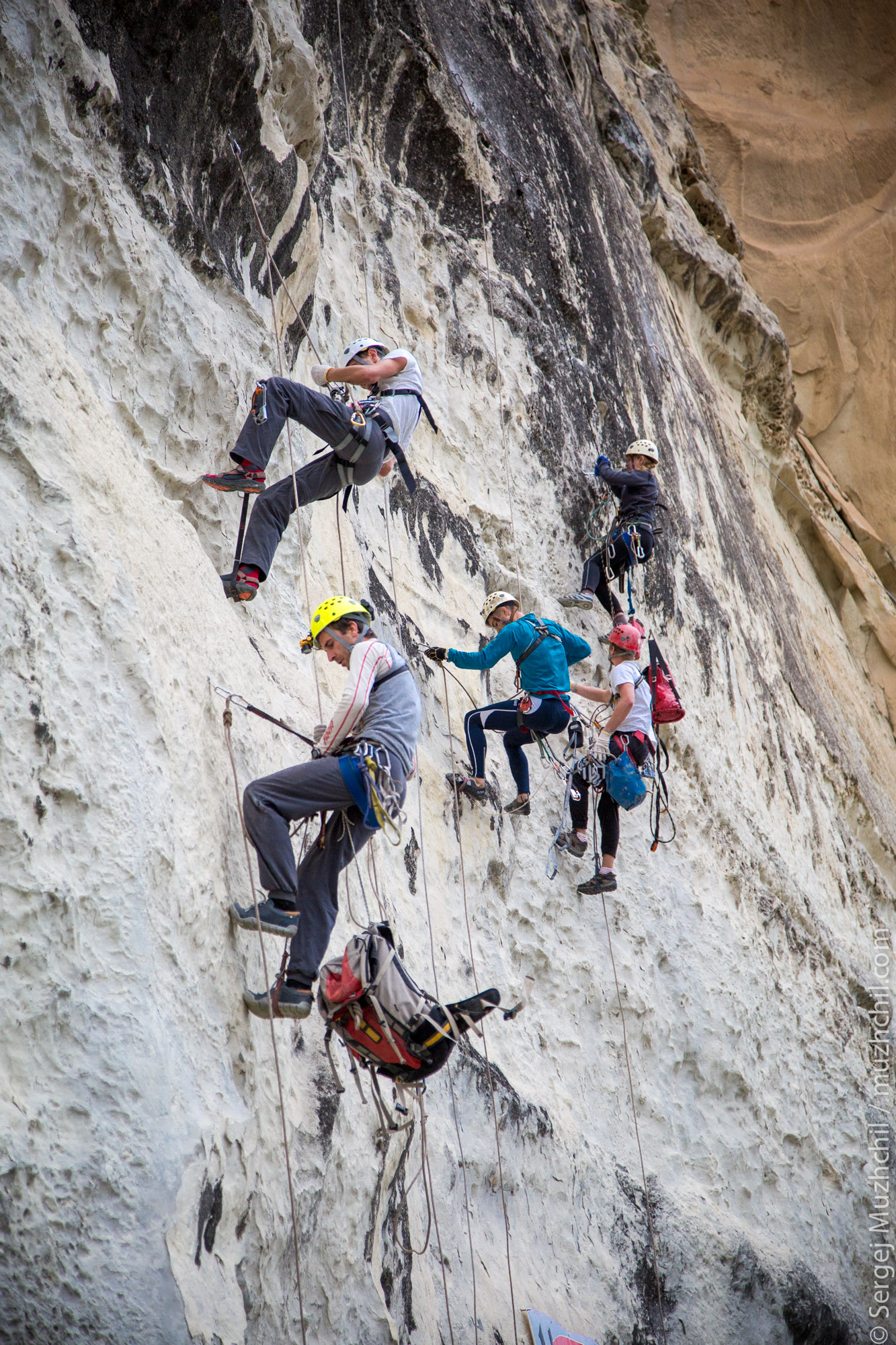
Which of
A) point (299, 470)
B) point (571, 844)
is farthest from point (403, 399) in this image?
point (571, 844)

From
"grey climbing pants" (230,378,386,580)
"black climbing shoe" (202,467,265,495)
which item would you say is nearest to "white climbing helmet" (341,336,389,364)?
"grey climbing pants" (230,378,386,580)

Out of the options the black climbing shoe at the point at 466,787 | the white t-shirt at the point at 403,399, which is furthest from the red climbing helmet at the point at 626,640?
the white t-shirt at the point at 403,399

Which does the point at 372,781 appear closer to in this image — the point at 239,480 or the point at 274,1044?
the point at 274,1044

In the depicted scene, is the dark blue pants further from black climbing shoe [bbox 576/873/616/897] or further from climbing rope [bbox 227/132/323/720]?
climbing rope [bbox 227/132/323/720]

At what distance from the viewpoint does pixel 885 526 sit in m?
17.6

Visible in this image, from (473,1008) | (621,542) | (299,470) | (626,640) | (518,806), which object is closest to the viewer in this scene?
(473,1008)

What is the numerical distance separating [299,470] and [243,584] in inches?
26.8

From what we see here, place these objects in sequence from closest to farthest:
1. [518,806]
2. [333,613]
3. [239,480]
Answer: [333,613]
[239,480]
[518,806]

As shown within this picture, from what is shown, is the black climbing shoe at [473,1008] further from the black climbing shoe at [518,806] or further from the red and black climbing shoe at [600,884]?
the red and black climbing shoe at [600,884]

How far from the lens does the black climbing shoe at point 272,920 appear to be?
4.12m

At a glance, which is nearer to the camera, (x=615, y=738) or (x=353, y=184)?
(x=615, y=738)

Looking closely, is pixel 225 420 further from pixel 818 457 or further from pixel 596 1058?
pixel 818 457

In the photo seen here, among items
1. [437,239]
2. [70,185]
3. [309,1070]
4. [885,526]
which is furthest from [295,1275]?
[885,526]

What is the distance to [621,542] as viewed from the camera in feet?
28.5
